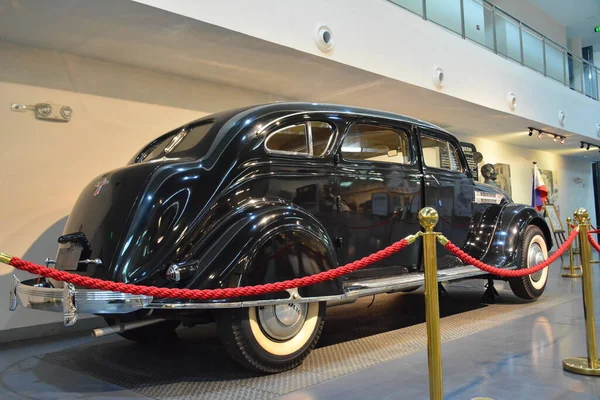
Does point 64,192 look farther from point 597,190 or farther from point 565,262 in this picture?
point 597,190

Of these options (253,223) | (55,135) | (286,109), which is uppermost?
(55,135)

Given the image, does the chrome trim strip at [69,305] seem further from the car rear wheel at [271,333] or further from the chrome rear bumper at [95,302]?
the car rear wheel at [271,333]

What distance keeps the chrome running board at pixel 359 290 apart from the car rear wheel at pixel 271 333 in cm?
14

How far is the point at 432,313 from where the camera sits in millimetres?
2158

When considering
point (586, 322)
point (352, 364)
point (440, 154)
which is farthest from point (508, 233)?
point (352, 364)

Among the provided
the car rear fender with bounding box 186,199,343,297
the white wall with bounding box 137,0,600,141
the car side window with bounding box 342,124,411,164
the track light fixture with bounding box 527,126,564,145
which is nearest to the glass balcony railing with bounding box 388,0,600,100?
the white wall with bounding box 137,0,600,141

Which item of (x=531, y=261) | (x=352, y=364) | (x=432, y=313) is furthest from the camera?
(x=531, y=261)

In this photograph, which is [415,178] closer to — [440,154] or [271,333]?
[440,154]

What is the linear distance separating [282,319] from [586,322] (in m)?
1.81

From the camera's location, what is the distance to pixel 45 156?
15.9 ft

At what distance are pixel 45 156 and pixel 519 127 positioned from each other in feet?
29.1

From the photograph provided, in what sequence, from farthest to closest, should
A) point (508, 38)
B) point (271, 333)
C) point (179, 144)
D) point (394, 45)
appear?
point (508, 38) → point (394, 45) → point (179, 144) → point (271, 333)

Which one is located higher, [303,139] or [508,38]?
[508,38]

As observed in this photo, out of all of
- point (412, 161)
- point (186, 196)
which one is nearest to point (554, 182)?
point (412, 161)
